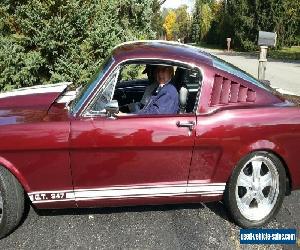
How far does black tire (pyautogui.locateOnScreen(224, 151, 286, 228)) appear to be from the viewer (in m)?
3.61

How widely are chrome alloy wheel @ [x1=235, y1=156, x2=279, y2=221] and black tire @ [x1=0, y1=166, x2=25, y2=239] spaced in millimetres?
1963

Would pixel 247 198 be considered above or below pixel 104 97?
below

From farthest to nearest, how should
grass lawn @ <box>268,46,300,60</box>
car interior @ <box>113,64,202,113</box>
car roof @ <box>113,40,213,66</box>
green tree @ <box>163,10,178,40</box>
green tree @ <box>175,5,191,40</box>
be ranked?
green tree @ <box>175,5,191,40</box> → green tree @ <box>163,10,178,40</box> → grass lawn @ <box>268,46,300,60</box> → car interior @ <box>113,64,202,113</box> → car roof @ <box>113,40,213,66</box>

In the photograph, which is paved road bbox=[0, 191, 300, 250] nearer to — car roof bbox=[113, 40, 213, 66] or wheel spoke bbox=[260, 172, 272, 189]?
wheel spoke bbox=[260, 172, 272, 189]

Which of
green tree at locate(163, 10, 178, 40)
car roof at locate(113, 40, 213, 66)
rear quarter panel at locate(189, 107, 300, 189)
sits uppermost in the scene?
car roof at locate(113, 40, 213, 66)

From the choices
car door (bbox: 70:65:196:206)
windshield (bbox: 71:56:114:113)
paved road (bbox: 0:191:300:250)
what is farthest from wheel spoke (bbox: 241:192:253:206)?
windshield (bbox: 71:56:114:113)

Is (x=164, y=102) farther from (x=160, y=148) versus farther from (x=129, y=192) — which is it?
(x=129, y=192)

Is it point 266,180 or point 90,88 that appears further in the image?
point 266,180

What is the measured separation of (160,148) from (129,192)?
495 mm

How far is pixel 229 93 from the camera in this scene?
11.8ft

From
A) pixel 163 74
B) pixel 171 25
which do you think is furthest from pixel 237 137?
pixel 171 25

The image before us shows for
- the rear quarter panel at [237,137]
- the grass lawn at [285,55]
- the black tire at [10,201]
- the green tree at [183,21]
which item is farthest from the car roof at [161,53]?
the green tree at [183,21]

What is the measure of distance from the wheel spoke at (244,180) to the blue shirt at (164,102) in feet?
2.88

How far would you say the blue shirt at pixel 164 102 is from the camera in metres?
3.58
